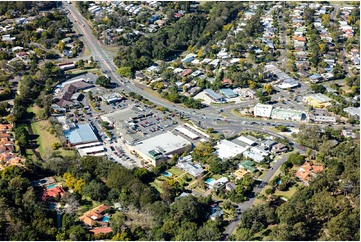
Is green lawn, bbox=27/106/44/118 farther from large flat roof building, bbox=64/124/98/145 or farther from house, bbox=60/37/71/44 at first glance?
house, bbox=60/37/71/44

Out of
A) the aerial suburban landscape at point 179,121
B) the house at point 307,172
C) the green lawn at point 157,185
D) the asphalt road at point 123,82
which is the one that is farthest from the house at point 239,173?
the asphalt road at point 123,82

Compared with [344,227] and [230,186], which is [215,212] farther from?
[344,227]

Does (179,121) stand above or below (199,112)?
above

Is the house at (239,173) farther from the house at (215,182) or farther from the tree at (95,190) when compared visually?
the tree at (95,190)

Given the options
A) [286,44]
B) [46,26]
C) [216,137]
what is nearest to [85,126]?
[216,137]

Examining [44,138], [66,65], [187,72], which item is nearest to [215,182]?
[44,138]

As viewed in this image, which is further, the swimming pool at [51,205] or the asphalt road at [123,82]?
the asphalt road at [123,82]

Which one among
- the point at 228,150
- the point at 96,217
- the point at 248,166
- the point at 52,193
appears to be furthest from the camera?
the point at 228,150
